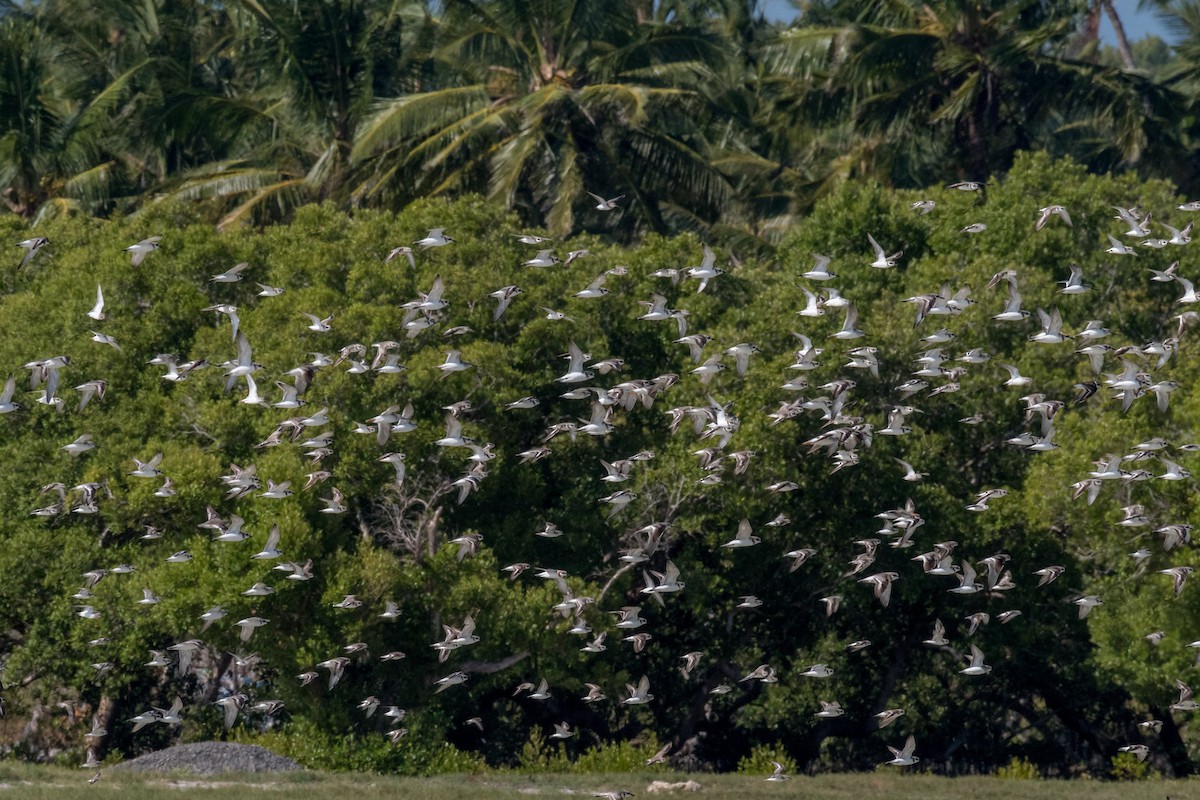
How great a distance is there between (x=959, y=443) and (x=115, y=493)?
1510 centimetres

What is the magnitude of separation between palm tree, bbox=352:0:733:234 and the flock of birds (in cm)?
611

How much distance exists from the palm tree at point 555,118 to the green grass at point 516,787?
41.9 ft

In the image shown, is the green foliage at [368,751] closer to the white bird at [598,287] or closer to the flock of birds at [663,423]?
the flock of birds at [663,423]

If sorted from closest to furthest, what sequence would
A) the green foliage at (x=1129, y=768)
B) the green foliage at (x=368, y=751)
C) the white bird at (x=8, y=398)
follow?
the white bird at (x=8, y=398) → the green foliage at (x=368, y=751) → the green foliage at (x=1129, y=768)

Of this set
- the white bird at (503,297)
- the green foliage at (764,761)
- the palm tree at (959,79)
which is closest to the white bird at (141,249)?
the white bird at (503,297)

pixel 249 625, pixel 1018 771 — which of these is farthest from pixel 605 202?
pixel 1018 771

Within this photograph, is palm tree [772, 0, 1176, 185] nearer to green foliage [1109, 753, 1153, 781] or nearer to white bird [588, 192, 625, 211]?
white bird [588, 192, 625, 211]

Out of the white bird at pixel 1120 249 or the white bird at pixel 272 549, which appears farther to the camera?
the white bird at pixel 272 549

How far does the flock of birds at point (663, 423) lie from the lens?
2830 cm

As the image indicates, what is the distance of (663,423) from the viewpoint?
3275cm

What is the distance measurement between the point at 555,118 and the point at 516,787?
53.8 feet

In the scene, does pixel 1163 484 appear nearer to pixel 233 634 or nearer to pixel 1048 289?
pixel 1048 289

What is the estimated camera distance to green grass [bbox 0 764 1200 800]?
84.7 feet

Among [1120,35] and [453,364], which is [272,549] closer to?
[453,364]
